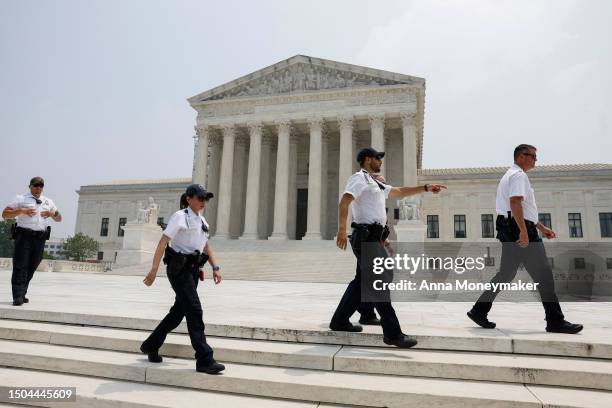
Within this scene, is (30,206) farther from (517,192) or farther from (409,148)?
(409,148)

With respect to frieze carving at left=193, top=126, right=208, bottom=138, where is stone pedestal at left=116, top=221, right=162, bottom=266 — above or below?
below

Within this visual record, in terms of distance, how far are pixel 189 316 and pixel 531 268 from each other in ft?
12.9

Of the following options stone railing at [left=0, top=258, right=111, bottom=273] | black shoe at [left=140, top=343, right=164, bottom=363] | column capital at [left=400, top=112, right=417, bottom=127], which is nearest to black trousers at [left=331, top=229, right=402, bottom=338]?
black shoe at [left=140, top=343, right=164, bottom=363]

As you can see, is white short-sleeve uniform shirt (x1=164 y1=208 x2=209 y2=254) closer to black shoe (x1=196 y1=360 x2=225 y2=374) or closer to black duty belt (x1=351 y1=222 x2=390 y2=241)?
black shoe (x1=196 y1=360 x2=225 y2=374)

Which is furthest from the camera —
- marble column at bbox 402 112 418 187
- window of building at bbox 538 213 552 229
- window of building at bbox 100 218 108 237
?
window of building at bbox 100 218 108 237

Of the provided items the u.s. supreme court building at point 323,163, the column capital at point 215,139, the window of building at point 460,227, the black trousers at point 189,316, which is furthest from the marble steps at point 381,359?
the window of building at point 460,227

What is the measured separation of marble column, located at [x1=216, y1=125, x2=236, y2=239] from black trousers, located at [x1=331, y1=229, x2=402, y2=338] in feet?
104

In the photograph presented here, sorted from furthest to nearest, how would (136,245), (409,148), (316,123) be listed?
(316,123)
(409,148)
(136,245)

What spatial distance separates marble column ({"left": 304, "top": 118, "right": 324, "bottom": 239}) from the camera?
111ft

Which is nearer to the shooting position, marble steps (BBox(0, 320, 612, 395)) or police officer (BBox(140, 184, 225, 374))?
marble steps (BBox(0, 320, 612, 395))

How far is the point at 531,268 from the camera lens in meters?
4.81

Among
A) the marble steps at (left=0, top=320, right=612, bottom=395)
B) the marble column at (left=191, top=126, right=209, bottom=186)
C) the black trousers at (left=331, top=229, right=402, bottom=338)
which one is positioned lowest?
the marble steps at (left=0, top=320, right=612, bottom=395)

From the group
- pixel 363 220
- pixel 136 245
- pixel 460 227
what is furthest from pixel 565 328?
pixel 460 227

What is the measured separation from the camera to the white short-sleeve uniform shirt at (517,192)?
4.79 metres
